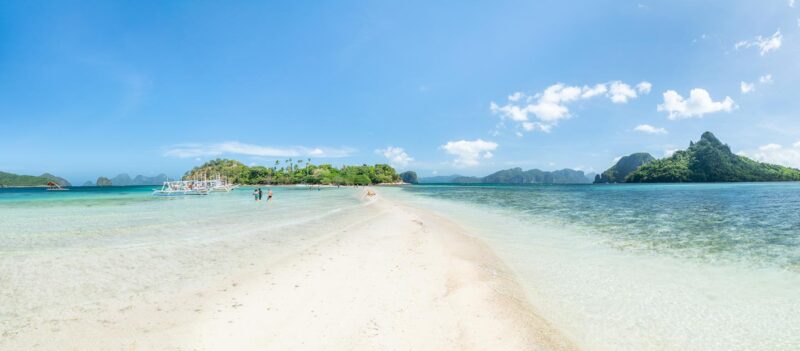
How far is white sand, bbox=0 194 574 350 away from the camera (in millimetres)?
5497

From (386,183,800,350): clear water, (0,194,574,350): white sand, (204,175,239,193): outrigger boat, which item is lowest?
(386,183,800,350): clear water

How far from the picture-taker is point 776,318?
6.86 metres

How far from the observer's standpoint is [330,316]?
21.2 ft

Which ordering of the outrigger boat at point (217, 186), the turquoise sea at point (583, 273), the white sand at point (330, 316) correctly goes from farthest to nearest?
1. the outrigger boat at point (217, 186)
2. the turquoise sea at point (583, 273)
3. the white sand at point (330, 316)

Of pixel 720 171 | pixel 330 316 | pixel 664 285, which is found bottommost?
pixel 664 285

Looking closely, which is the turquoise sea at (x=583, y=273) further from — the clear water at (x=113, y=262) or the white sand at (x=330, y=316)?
the white sand at (x=330, y=316)

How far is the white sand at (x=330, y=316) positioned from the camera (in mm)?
5497

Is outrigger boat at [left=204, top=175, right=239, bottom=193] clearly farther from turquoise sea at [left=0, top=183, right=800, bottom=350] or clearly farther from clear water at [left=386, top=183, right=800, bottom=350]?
clear water at [left=386, top=183, right=800, bottom=350]

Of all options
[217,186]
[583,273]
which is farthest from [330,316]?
[217,186]

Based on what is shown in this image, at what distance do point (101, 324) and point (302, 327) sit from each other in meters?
3.95

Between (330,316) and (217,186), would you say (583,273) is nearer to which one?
(330,316)

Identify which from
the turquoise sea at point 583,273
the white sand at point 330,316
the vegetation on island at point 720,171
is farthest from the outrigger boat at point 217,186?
the vegetation on island at point 720,171

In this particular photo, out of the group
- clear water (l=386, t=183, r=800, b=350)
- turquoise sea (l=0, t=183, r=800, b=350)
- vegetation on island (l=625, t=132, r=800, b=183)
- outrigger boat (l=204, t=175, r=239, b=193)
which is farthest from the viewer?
vegetation on island (l=625, t=132, r=800, b=183)

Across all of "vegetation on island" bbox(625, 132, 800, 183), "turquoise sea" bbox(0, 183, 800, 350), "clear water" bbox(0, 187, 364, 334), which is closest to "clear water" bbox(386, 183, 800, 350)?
"turquoise sea" bbox(0, 183, 800, 350)
